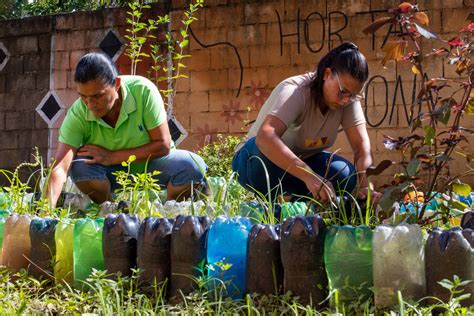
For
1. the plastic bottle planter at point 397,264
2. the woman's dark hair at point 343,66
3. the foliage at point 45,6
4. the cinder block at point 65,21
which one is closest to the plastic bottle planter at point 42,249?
the plastic bottle planter at point 397,264

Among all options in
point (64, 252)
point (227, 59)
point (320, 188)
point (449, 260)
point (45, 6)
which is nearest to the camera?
point (449, 260)

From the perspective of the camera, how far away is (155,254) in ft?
6.92

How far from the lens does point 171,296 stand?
2.08 meters

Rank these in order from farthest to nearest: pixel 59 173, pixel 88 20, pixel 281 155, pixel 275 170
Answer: pixel 88 20 < pixel 275 170 < pixel 59 173 < pixel 281 155

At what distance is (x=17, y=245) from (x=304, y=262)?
99cm

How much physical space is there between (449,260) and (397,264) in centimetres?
13

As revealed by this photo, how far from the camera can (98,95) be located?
3189 mm

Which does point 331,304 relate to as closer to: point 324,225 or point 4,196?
point 324,225

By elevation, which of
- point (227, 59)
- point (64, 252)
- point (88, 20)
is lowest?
point (64, 252)

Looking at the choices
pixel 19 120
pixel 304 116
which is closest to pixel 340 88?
pixel 304 116

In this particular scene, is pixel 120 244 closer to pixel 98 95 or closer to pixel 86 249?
pixel 86 249

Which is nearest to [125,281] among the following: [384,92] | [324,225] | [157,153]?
[324,225]

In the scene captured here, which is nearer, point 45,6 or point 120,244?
point 120,244

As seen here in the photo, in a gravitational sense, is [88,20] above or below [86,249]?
above
